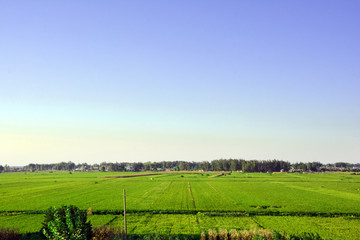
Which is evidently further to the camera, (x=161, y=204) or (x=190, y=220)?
(x=161, y=204)

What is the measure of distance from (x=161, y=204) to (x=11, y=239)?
108 feet

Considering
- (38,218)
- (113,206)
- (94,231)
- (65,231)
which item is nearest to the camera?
(65,231)

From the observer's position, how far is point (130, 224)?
42062 mm

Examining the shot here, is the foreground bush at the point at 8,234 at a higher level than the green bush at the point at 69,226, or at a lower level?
lower

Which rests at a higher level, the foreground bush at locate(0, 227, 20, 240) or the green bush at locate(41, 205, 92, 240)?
the green bush at locate(41, 205, 92, 240)

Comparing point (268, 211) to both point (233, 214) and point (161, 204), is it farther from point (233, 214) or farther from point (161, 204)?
point (161, 204)

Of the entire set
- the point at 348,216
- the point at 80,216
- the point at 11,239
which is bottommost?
the point at 348,216

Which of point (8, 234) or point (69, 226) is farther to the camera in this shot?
point (8, 234)

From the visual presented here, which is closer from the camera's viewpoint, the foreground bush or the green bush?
the green bush

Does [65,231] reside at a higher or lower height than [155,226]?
higher

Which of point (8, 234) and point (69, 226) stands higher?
point (69, 226)

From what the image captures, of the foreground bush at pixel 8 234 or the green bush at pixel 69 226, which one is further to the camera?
the foreground bush at pixel 8 234

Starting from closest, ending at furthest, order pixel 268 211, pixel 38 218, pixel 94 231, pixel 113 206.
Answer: pixel 94 231
pixel 38 218
pixel 268 211
pixel 113 206

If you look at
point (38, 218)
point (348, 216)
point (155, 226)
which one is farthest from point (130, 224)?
point (348, 216)
